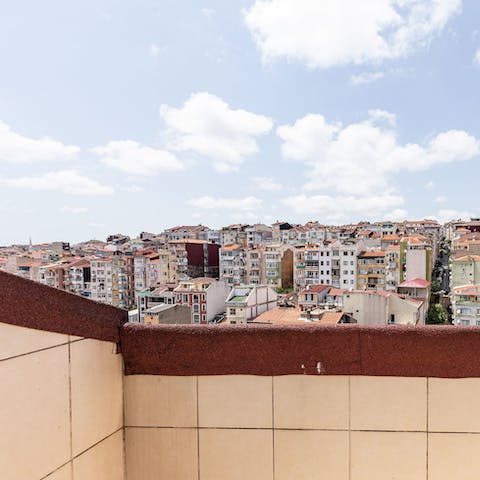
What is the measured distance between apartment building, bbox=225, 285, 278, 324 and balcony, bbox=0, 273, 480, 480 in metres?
26.0

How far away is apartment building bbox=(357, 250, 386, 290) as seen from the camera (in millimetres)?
40969

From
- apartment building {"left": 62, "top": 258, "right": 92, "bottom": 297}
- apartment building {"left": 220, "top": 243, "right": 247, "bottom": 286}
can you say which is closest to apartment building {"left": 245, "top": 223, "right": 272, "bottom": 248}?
apartment building {"left": 220, "top": 243, "right": 247, "bottom": 286}

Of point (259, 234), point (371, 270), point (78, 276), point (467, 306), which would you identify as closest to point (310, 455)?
point (467, 306)

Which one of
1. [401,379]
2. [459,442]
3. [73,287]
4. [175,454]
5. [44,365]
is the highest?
[44,365]

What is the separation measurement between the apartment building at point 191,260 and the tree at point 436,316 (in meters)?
27.4

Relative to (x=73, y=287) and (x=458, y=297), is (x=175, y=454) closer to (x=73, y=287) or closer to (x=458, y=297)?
(x=458, y=297)

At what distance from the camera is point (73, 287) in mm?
54000

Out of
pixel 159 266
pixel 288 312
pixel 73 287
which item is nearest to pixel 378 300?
pixel 288 312

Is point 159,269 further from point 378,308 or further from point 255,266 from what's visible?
point 378,308

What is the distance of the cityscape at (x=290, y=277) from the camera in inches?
1036

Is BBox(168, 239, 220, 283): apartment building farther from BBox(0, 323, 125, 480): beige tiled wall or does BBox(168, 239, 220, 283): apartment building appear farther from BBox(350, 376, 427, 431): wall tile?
BBox(350, 376, 427, 431): wall tile

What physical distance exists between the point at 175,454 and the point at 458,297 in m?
31.9

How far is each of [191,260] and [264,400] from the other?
171ft

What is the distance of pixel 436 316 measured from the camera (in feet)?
113
